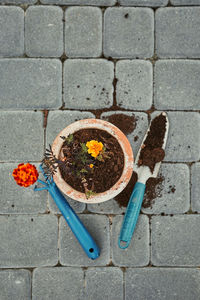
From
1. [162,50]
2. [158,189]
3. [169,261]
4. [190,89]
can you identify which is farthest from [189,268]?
[162,50]

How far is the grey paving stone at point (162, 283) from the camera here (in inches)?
70.1

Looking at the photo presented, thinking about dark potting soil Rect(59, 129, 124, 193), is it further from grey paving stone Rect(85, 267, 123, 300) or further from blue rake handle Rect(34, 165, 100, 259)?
grey paving stone Rect(85, 267, 123, 300)

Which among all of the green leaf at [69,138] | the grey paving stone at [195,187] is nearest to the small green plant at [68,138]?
the green leaf at [69,138]

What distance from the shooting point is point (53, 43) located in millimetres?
1768

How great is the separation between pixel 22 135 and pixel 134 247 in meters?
0.94

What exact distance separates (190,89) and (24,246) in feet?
4.46

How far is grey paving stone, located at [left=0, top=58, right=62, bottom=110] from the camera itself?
5.81ft

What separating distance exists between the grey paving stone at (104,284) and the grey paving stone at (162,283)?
49mm

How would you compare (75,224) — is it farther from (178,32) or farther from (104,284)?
(178,32)

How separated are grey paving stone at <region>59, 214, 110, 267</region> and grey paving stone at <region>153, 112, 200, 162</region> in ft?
1.83

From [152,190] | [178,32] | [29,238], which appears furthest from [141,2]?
[29,238]

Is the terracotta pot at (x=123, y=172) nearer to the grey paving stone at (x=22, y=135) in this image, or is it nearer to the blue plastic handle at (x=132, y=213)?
the blue plastic handle at (x=132, y=213)

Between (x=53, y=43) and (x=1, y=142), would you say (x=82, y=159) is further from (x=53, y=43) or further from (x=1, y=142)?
(x=53, y=43)

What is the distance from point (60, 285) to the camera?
5.85ft
